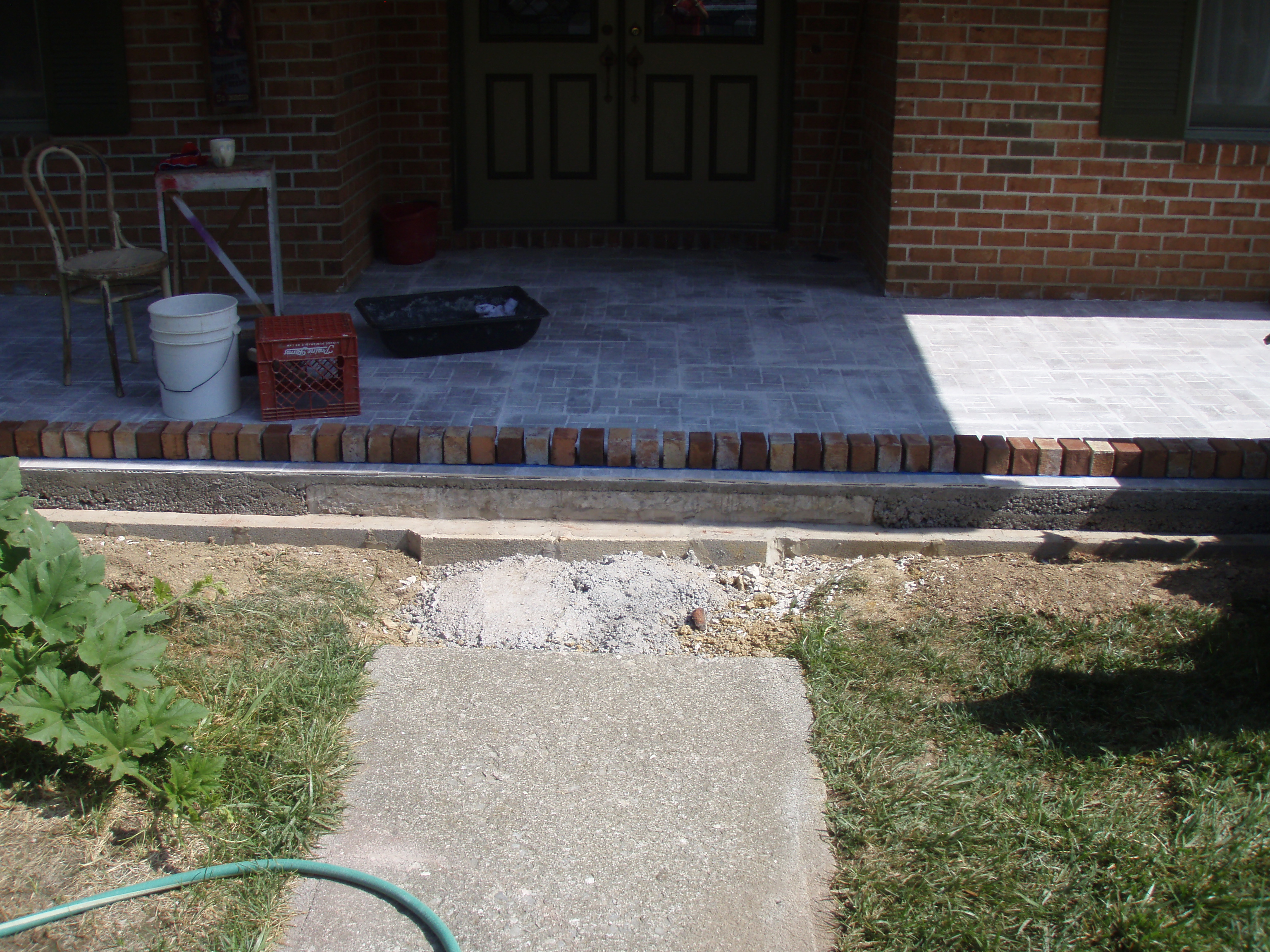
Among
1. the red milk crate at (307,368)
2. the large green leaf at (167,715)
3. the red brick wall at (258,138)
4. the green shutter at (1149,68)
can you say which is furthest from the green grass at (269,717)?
the green shutter at (1149,68)

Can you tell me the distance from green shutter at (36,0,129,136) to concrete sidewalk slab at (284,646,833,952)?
3797 mm

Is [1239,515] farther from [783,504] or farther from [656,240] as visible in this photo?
[656,240]

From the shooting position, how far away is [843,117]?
693cm

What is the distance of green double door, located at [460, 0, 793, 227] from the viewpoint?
7.04m

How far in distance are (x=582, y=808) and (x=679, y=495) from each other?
5.05ft

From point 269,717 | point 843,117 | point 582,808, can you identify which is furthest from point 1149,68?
point 269,717

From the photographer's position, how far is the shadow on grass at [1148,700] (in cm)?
314

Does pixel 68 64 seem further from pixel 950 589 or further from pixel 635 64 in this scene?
pixel 950 589

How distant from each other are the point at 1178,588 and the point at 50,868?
3392mm

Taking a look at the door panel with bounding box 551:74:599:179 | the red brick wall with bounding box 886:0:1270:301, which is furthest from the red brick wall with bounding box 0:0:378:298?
the red brick wall with bounding box 886:0:1270:301

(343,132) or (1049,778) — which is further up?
(343,132)

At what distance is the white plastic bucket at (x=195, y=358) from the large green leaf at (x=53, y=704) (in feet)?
5.91

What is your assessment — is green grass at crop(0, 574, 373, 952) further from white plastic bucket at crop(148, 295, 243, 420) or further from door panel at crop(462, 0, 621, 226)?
door panel at crop(462, 0, 621, 226)

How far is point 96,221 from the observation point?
20.2 ft
